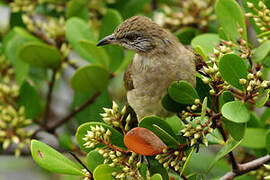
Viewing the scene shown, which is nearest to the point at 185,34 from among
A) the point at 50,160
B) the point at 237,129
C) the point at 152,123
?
the point at 152,123

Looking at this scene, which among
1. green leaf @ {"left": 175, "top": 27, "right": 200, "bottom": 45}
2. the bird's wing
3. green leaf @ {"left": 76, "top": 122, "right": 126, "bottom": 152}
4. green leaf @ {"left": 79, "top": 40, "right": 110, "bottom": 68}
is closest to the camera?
green leaf @ {"left": 76, "top": 122, "right": 126, "bottom": 152}

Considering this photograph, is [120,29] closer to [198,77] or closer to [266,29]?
[198,77]

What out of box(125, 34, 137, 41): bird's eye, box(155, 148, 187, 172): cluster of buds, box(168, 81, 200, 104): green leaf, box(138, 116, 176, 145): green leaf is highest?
box(125, 34, 137, 41): bird's eye

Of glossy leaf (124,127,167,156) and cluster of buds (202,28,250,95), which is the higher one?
cluster of buds (202,28,250,95)

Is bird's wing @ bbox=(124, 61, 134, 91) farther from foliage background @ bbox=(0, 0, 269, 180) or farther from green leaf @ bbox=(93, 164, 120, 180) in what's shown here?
green leaf @ bbox=(93, 164, 120, 180)

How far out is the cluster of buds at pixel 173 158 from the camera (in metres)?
2.46

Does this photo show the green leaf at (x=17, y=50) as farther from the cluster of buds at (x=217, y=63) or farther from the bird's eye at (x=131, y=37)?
the cluster of buds at (x=217, y=63)

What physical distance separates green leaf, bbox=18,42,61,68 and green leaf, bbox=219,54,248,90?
1.77 metres

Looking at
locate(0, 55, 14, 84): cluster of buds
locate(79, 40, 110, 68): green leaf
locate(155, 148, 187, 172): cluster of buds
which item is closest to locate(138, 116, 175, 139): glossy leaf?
locate(155, 148, 187, 172): cluster of buds

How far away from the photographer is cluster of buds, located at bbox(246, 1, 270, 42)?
275 cm

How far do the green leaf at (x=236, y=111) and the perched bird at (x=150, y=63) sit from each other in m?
0.69

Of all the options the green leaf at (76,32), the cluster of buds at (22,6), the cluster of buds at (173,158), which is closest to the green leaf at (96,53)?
the green leaf at (76,32)

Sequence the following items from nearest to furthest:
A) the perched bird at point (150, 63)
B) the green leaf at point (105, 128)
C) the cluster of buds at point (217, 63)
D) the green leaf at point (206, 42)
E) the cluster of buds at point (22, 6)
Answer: the cluster of buds at point (217, 63) < the green leaf at point (105, 128) < the perched bird at point (150, 63) < the green leaf at point (206, 42) < the cluster of buds at point (22, 6)

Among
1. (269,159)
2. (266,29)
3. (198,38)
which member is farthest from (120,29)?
(269,159)
